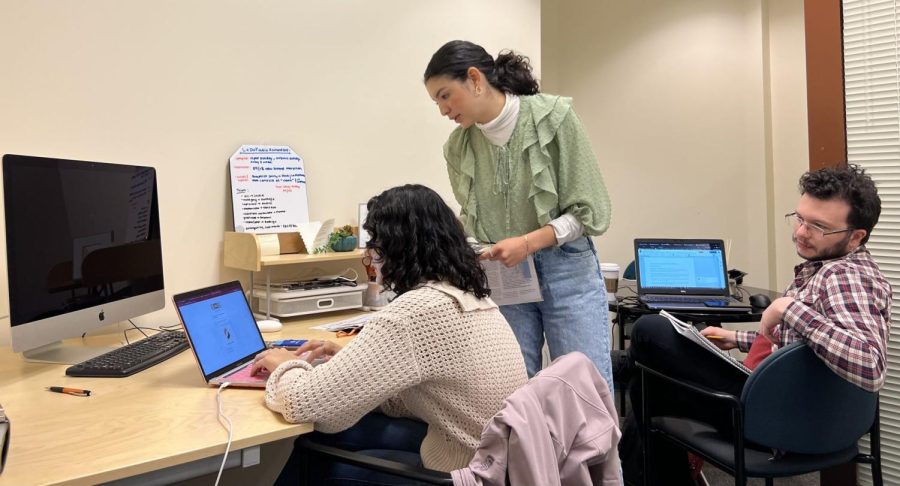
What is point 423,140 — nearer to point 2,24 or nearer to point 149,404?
point 2,24

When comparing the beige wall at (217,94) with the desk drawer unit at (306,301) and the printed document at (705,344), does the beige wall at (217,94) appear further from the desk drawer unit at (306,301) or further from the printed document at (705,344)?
the printed document at (705,344)

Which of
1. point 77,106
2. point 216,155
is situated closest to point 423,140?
point 216,155

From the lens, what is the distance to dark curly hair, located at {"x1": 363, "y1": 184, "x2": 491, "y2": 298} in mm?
1328

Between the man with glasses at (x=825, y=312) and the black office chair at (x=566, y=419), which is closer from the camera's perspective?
the black office chair at (x=566, y=419)

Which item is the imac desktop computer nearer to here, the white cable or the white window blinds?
the white cable

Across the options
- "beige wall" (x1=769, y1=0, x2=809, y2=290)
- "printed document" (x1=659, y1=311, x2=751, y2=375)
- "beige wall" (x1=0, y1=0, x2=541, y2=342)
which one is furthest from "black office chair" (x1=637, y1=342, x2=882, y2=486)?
"beige wall" (x1=769, y1=0, x2=809, y2=290)

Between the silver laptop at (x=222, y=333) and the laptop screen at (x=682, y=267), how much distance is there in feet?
6.19

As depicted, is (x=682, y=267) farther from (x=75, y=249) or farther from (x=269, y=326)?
(x=75, y=249)

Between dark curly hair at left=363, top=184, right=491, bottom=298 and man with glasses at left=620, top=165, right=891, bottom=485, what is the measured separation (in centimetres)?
75

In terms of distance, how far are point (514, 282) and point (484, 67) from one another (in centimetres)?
63

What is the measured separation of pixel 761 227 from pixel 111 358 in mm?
3761

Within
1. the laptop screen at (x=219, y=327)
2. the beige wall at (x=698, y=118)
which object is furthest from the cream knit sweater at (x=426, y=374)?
the beige wall at (x=698, y=118)

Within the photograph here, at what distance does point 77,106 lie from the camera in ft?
6.01

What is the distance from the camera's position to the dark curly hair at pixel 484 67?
166cm
